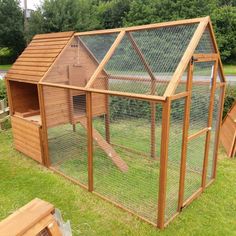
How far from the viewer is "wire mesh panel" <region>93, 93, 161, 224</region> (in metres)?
4.14

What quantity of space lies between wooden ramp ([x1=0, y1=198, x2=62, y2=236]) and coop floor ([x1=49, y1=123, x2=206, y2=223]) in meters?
1.78

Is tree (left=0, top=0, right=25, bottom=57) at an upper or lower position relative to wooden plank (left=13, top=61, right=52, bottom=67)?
upper

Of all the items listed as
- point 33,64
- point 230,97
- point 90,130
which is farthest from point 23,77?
point 230,97

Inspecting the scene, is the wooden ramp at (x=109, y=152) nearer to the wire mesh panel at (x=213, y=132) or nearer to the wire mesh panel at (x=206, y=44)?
the wire mesh panel at (x=213, y=132)

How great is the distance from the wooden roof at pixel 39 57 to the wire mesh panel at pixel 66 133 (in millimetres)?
446

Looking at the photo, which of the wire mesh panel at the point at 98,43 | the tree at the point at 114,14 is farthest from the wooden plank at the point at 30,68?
the tree at the point at 114,14

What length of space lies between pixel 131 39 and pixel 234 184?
3126mm

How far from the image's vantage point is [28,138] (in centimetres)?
550

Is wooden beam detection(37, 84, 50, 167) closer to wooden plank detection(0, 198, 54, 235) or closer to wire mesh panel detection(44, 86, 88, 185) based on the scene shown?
wire mesh panel detection(44, 86, 88, 185)

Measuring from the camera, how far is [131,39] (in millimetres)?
4344

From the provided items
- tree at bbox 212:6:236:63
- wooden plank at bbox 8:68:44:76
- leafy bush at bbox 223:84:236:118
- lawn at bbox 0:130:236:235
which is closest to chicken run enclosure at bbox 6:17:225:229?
wooden plank at bbox 8:68:44:76

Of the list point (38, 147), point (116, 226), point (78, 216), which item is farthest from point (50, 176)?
point (116, 226)

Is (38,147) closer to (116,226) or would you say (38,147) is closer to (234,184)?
(116,226)

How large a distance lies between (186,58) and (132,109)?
4.65 ft
